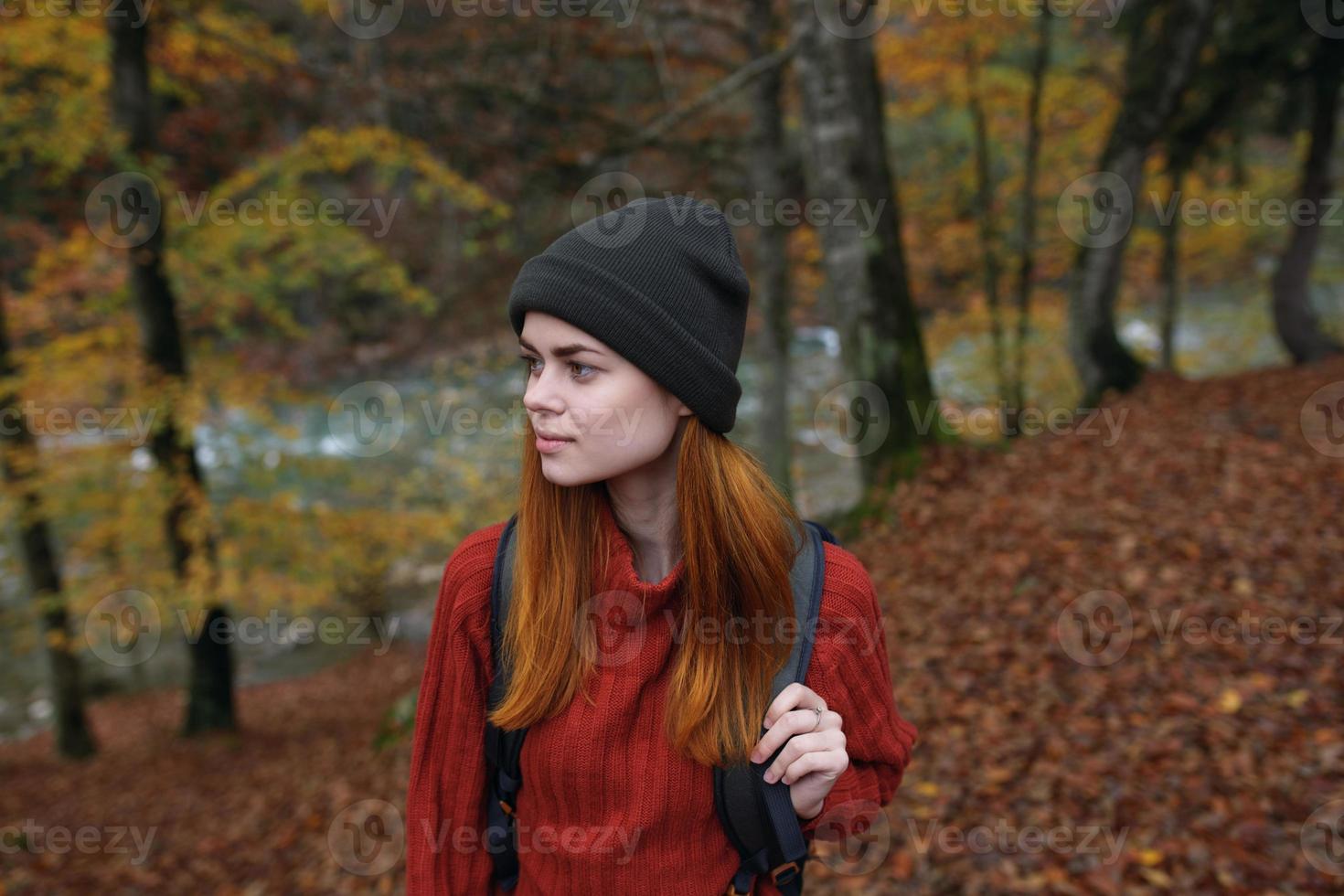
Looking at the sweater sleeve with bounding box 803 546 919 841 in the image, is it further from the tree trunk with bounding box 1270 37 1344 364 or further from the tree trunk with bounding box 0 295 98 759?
the tree trunk with bounding box 1270 37 1344 364

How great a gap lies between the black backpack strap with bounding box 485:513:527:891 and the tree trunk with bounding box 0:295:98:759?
908 centimetres

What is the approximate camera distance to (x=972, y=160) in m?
15.8

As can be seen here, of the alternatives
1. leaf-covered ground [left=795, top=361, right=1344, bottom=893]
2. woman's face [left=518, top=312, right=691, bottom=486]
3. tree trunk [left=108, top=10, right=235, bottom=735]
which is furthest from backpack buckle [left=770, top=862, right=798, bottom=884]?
tree trunk [left=108, top=10, right=235, bottom=735]

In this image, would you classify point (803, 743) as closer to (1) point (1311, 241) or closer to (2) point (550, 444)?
(2) point (550, 444)

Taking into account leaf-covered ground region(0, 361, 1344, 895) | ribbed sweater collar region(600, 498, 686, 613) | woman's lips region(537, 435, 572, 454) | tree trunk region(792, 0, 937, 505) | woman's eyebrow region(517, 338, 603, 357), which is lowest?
leaf-covered ground region(0, 361, 1344, 895)

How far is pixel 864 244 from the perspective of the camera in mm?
7652

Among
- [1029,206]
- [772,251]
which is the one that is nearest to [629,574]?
[772,251]

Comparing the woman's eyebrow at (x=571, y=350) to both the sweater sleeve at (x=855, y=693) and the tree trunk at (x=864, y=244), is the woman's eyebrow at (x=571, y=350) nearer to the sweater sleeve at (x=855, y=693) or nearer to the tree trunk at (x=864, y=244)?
the sweater sleeve at (x=855, y=693)

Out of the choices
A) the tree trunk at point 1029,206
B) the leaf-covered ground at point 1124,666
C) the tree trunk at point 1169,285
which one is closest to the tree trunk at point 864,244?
the leaf-covered ground at point 1124,666

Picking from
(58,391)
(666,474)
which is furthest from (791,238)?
(666,474)

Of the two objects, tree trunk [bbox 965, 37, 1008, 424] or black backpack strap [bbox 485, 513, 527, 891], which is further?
tree trunk [bbox 965, 37, 1008, 424]

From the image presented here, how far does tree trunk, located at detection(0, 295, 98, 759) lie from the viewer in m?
8.51

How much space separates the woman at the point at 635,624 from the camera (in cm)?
160

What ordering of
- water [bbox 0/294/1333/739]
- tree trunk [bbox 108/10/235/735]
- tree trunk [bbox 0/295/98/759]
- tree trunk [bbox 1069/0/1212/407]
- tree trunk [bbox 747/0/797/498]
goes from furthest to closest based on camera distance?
water [bbox 0/294/1333/739]
tree trunk [bbox 747/0/797/498]
tree trunk [bbox 1069/0/1212/407]
tree trunk [bbox 0/295/98/759]
tree trunk [bbox 108/10/235/735]
